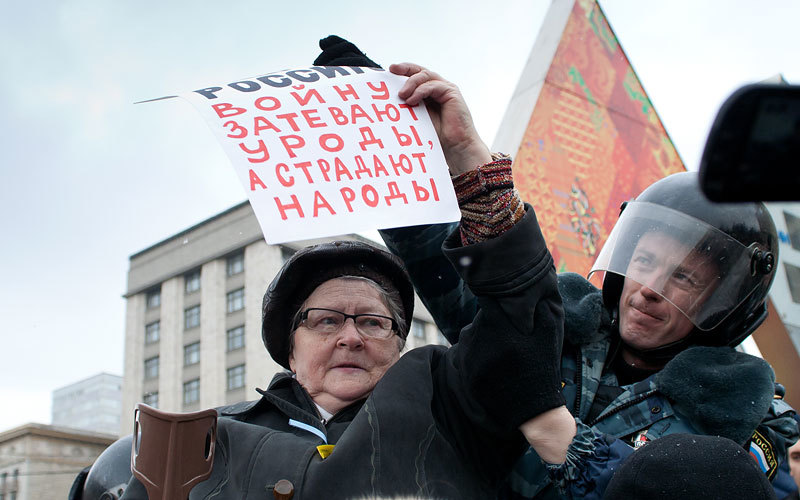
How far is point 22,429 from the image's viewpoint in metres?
26.7

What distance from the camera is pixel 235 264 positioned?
41906 millimetres

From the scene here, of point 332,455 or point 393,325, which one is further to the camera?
point 393,325

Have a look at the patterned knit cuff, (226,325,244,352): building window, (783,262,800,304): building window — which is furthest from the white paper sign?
(226,325,244,352): building window

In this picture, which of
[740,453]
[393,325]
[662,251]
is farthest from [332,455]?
[662,251]

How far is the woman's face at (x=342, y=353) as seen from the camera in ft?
7.06

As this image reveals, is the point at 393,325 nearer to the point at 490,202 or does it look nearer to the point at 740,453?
the point at 490,202

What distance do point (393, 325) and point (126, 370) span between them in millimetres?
49013

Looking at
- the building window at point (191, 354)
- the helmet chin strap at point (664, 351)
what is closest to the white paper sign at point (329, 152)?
the helmet chin strap at point (664, 351)

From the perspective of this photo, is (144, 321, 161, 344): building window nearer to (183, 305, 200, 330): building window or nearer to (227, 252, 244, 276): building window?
(183, 305, 200, 330): building window

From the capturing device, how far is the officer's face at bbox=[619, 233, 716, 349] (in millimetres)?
2145

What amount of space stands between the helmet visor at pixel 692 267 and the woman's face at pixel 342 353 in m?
0.73

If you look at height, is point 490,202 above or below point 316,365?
above

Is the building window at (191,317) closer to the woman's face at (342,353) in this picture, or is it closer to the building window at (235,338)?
the building window at (235,338)

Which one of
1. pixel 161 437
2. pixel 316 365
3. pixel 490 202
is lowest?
pixel 161 437
